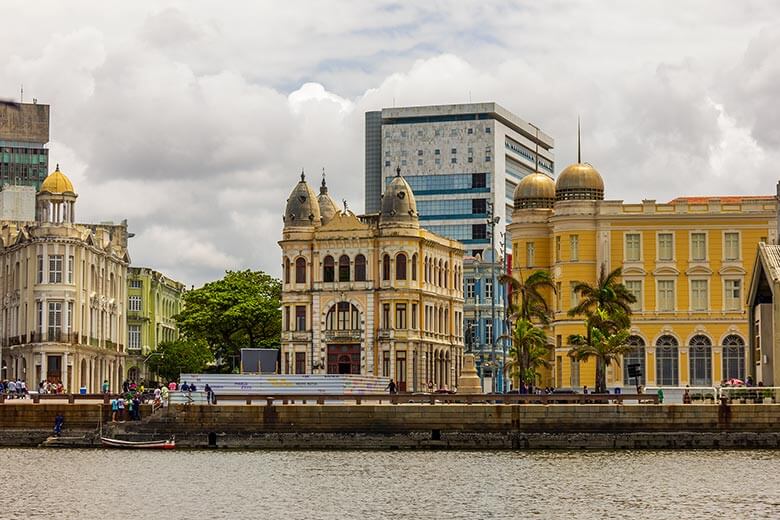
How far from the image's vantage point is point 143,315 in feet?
514

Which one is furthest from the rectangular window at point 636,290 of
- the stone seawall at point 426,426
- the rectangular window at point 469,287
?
the rectangular window at point 469,287

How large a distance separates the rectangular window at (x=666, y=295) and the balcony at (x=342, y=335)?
84.9 ft

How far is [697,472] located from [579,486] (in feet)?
22.2

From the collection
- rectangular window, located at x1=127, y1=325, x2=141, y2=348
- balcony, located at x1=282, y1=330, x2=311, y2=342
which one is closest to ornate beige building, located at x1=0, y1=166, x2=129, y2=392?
balcony, located at x1=282, y1=330, x2=311, y2=342

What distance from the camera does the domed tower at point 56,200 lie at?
396ft

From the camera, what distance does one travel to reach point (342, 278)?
126 m

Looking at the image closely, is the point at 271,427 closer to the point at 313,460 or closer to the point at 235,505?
the point at 313,460

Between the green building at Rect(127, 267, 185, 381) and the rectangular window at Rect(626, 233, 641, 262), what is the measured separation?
177ft

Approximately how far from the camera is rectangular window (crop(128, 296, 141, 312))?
510 feet

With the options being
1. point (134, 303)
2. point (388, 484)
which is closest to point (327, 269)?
point (134, 303)

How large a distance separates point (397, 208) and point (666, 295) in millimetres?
25449

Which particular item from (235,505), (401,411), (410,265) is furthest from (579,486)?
(410,265)

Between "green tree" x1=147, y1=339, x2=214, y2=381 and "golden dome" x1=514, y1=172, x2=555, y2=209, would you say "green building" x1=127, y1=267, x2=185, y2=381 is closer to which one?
"green tree" x1=147, y1=339, x2=214, y2=381

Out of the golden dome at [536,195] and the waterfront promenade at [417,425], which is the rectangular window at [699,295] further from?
the waterfront promenade at [417,425]
